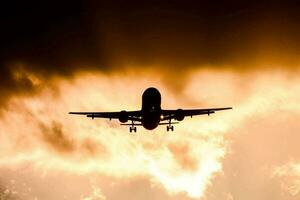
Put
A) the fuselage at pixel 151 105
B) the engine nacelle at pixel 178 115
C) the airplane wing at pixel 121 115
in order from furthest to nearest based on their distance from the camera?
1. the engine nacelle at pixel 178 115
2. the airplane wing at pixel 121 115
3. the fuselage at pixel 151 105

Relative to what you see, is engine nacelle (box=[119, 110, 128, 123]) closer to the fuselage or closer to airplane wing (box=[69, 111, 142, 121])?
airplane wing (box=[69, 111, 142, 121])

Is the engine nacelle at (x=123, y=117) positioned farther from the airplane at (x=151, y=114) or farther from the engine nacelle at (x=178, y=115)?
the engine nacelle at (x=178, y=115)

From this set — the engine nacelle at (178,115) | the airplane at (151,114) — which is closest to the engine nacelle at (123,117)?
the airplane at (151,114)

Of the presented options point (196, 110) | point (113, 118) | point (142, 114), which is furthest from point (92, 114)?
point (196, 110)

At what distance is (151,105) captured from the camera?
87.7m

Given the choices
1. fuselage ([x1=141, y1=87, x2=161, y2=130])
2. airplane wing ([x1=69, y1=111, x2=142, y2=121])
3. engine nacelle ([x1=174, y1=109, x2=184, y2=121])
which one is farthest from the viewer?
engine nacelle ([x1=174, y1=109, x2=184, y2=121])

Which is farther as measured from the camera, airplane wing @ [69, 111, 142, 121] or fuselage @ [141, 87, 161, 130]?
airplane wing @ [69, 111, 142, 121]

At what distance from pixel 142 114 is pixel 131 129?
955cm

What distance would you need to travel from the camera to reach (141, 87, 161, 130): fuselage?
87.5m

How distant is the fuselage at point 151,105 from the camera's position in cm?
8750

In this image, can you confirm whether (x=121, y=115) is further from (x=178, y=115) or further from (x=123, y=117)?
(x=178, y=115)

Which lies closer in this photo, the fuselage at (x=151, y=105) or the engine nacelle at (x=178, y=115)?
the fuselage at (x=151, y=105)

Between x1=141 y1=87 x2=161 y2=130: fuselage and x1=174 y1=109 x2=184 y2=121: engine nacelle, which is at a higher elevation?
x1=141 y1=87 x2=161 y2=130: fuselage

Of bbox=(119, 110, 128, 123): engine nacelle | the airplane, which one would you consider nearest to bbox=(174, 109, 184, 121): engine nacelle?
the airplane
